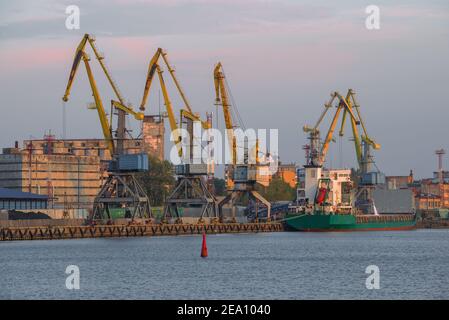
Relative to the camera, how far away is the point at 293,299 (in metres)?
50.8

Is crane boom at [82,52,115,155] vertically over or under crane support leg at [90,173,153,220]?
over

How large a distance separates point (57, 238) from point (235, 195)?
1486 inches

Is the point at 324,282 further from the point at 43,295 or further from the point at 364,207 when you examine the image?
the point at 364,207

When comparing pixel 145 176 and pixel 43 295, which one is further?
pixel 145 176

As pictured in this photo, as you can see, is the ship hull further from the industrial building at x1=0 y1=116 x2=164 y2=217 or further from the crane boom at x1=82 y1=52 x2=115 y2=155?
the industrial building at x1=0 y1=116 x2=164 y2=217

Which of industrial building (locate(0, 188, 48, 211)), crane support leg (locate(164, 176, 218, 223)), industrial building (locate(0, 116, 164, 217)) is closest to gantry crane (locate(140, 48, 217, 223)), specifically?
crane support leg (locate(164, 176, 218, 223))

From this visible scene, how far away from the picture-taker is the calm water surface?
53.9 metres

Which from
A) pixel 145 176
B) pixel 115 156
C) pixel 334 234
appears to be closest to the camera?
pixel 115 156

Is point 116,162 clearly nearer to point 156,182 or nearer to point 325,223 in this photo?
point 325,223

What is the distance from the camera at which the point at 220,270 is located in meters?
67.2


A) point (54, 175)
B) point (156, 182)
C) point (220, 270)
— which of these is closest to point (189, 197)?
point (156, 182)

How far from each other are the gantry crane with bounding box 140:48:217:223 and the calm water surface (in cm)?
2802

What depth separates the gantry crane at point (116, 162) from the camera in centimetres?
11956
